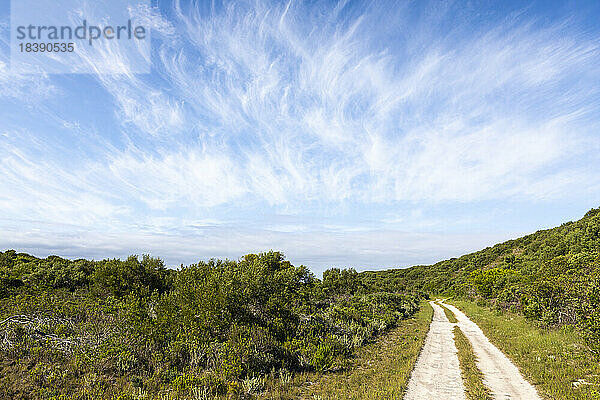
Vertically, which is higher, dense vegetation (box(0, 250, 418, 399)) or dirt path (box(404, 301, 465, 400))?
dense vegetation (box(0, 250, 418, 399))

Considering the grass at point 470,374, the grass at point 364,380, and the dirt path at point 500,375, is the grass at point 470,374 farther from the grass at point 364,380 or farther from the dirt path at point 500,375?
the grass at point 364,380

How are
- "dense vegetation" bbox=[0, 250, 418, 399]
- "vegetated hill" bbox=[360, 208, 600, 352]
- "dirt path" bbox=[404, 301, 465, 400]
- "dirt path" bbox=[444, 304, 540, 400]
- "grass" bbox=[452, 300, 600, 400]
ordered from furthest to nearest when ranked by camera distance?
"vegetated hill" bbox=[360, 208, 600, 352]
"grass" bbox=[452, 300, 600, 400]
"dirt path" bbox=[444, 304, 540, 400]
"dirt path" bbox=[404, 301, 465, 400]
"dense vegetation" bbox=[0, 250, 418, 399]

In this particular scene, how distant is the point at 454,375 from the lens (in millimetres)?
11898

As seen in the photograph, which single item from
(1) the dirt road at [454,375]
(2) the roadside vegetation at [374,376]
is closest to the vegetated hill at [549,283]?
(1) the dirt road at [454,375]

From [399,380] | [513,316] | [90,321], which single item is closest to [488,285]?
[513,316]

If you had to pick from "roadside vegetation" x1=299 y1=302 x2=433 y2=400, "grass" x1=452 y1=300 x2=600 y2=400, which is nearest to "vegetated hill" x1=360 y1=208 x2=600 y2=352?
"grass" x1=452 y1=300 x2=600 y2=400

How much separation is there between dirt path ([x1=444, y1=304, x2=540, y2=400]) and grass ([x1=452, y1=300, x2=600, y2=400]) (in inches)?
12.1

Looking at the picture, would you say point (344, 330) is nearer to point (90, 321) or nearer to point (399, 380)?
point (399, 380)

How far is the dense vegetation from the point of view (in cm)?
972

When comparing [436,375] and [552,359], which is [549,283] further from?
[436,375]

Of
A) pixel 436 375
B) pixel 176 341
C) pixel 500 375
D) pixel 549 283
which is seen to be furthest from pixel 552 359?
pixel 176 341

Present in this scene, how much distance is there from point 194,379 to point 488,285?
159 ft

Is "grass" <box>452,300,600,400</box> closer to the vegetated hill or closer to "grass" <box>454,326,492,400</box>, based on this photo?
the vegetated hill

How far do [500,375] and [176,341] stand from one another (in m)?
11.8
